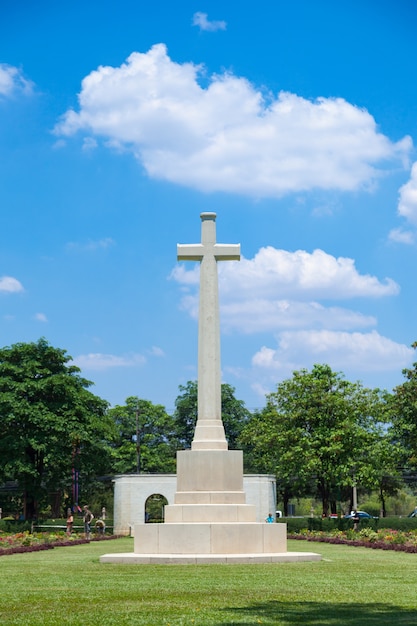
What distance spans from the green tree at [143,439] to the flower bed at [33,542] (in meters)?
39.0

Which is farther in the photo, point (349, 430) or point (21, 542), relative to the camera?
point (349, 430)

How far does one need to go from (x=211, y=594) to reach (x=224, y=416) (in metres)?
72.6

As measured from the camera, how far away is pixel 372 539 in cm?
3584

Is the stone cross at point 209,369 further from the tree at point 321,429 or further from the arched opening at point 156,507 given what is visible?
the arched opening at point 156,507

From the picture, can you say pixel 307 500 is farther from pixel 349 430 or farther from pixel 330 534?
pixel 330 534

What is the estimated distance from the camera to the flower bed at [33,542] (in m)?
32.3

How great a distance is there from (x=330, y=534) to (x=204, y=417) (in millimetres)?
19738

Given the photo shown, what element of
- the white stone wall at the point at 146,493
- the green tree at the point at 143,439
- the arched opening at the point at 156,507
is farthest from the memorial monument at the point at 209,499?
the green tree at the point at 143,439

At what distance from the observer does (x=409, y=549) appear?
29.7 metres

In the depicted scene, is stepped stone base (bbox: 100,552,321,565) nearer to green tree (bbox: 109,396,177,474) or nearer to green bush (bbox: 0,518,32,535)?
green bush (bbox: 0,518,32,535)

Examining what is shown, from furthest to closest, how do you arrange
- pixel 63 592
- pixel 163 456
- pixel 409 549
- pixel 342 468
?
pixel 163 456 → pixel 342 468 → pixel 409 549 → pixel 63 592

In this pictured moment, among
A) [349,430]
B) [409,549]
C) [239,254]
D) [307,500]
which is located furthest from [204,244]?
[307,500]

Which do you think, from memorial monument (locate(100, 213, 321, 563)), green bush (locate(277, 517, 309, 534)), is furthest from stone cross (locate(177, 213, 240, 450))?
green bush (locate(277, 517, 309, 534))

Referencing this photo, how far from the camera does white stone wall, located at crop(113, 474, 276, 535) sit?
57.4 metres
